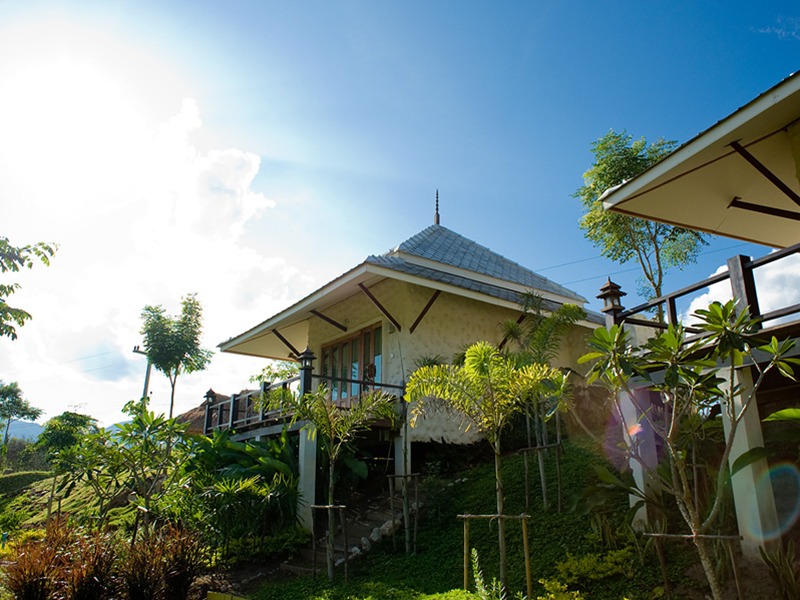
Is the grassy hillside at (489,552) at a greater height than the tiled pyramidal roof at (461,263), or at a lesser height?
lesser

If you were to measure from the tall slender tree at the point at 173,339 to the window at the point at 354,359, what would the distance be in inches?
463

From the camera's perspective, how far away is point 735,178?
6.20m

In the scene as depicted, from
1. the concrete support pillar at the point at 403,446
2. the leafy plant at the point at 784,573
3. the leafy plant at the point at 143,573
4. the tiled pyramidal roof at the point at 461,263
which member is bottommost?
the leafy plant at the point at 143,573

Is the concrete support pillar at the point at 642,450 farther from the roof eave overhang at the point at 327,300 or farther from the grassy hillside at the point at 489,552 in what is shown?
the roof eave overhang at the point at 327,300

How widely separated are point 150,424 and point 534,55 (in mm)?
7692

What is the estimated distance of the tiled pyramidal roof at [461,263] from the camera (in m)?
→ 10.4

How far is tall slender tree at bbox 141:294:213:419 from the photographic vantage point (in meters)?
22.8

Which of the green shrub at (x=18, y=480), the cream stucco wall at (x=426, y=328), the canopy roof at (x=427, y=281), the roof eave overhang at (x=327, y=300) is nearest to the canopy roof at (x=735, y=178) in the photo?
the roof eave overhang at (x=327, y=300)

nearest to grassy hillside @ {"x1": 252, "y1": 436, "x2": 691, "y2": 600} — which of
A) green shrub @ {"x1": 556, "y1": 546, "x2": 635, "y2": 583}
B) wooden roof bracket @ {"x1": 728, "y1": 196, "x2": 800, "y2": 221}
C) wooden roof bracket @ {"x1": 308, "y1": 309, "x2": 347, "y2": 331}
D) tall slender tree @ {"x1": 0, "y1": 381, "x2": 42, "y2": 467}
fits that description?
green shrub @ {"x1": 556, "y1": 546, "x2": 635, "y2": 583}

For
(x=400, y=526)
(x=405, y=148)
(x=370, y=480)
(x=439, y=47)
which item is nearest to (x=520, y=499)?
(x=400, y=526)

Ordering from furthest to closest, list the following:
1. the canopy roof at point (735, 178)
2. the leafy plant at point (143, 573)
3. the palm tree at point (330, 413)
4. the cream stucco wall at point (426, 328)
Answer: the cream stucco wall at point (426, 328)
the palm tree at point (330, 413)
the leafy plant at point (143, 573)
the canopy roof at point (735, 178)

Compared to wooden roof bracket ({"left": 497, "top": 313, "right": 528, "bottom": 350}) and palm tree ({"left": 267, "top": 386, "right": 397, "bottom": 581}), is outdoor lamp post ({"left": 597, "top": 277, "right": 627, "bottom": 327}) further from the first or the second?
wooden roof bracket ({"left": 497, "top": 313, "right": 528, "bottom": 350})

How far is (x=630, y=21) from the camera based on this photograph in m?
7.37

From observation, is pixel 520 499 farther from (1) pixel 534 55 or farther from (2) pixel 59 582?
(1) pixel 534 55
